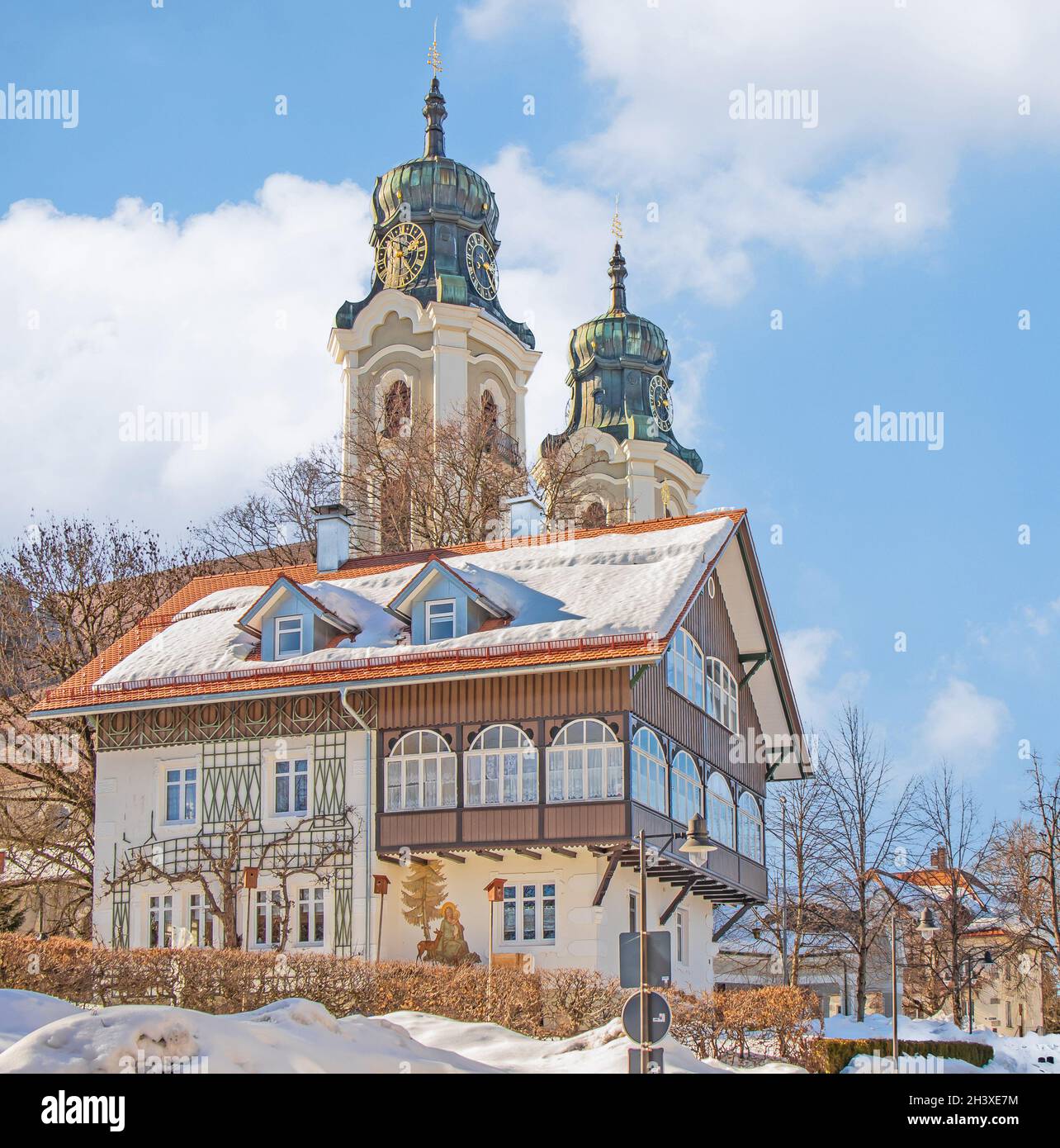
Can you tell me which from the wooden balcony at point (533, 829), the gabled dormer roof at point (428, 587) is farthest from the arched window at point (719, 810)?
the gabled dormer roof at point (428, 587)

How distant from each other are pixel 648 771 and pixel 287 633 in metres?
7.39

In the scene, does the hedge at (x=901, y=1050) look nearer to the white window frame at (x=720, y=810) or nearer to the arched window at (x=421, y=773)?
the white window frame at (x=720, y=810)

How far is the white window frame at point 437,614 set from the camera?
31.4m

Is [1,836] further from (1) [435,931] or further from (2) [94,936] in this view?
(1) [435,931]

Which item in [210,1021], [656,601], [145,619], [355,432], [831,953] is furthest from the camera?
[355,432]

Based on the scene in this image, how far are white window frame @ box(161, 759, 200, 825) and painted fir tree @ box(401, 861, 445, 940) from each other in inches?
174

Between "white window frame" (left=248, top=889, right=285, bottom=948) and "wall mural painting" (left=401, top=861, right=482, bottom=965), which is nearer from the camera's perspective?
"wall mural painting" (left=401, top=861, right=482, bottom=965)

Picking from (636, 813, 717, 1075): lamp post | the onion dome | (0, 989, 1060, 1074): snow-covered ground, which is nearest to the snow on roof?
(636, 813, 717, 1075): lamp post

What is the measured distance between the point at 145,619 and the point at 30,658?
6014 millimetres

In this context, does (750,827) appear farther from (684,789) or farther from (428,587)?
(428,587)

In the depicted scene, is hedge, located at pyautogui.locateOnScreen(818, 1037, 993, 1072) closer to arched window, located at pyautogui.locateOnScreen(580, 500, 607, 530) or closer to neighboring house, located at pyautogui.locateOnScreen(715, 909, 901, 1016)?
neighboring house, located at pyautogui.locateOnScreen(715, 909, 901, 1016)

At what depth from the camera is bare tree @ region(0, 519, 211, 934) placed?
40125 mm
